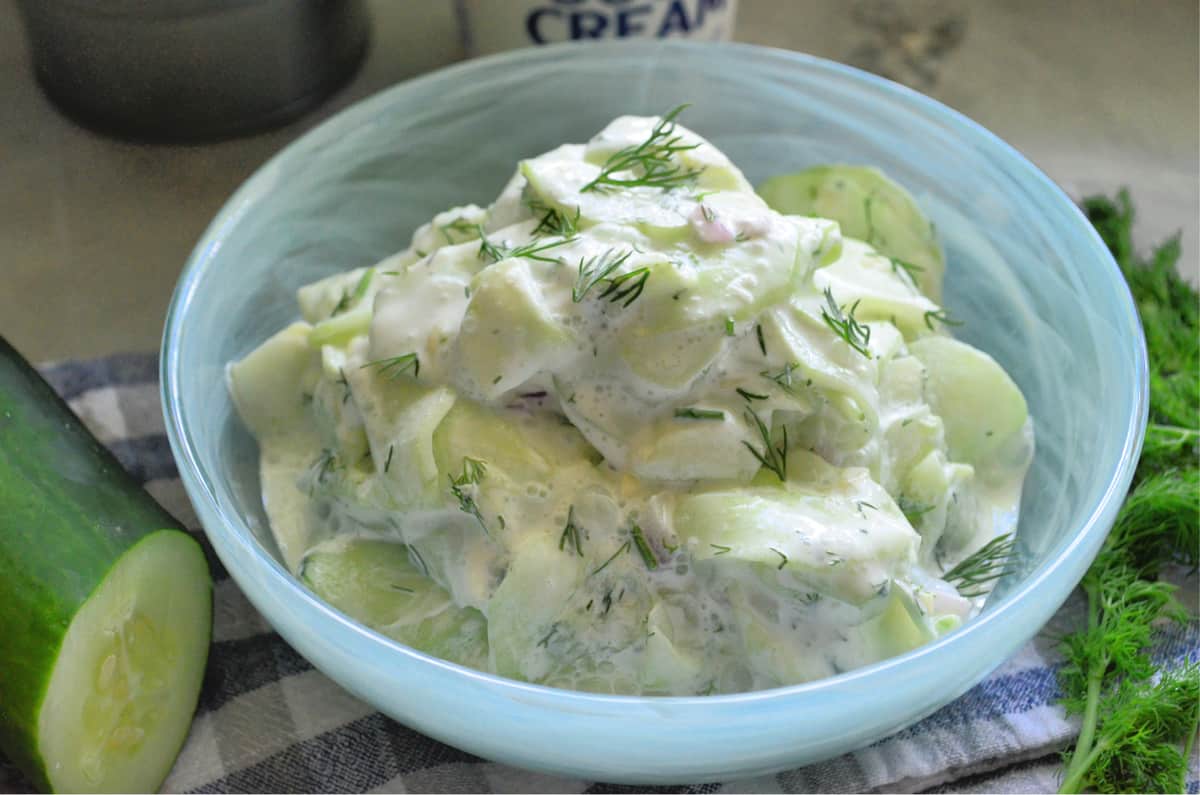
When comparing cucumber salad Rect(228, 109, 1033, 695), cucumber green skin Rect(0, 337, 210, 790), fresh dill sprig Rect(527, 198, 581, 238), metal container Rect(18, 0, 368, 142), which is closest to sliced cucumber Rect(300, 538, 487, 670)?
cucumber salad Rect(228, 109, 1033, 695)

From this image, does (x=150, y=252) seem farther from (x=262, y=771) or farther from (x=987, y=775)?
(x=987, y=775)

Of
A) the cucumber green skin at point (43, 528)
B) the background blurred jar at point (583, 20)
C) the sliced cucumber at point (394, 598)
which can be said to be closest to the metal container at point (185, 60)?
the background blurred jar at point (583, 20)

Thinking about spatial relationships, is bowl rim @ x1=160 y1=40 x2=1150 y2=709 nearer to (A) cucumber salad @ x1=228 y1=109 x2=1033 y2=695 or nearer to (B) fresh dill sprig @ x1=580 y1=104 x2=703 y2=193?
(A) cucumber salad @ x1=228 y1=109 x2=1033 y2=695

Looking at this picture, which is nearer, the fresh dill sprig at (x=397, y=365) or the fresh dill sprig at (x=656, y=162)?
the fresh dill sprig at (x=397, y=365)

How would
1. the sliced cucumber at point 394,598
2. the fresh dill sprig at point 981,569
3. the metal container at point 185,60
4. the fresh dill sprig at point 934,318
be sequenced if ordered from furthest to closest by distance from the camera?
the metal container at point 185,60 → the fresh dill sprig at point 934,318 → the fresh dill sprig at point 981,569 → the sliced cucumber at point 394,598

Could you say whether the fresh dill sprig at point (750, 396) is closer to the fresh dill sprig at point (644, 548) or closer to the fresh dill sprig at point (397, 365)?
the fresh dill sprig at point (644, 548)

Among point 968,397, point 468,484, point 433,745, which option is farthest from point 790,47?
point 433,745

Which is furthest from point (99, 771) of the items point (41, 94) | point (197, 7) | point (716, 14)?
point (716, 14)
